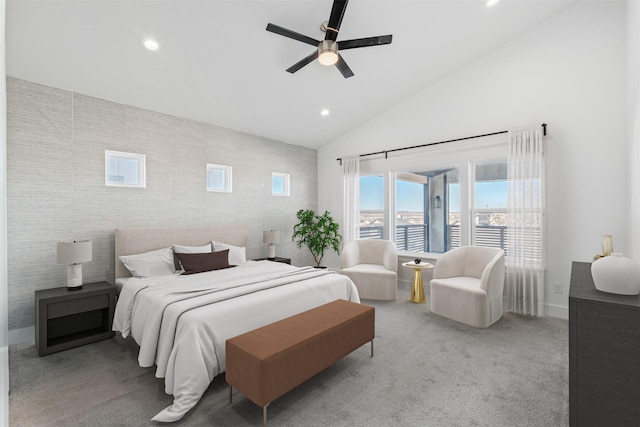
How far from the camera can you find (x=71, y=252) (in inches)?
117

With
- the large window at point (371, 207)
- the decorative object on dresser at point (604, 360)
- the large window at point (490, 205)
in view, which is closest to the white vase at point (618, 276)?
the decorative object on dresser at point (604, 360)

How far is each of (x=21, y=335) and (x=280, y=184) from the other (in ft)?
13.4

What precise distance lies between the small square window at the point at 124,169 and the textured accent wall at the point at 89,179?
0.07m

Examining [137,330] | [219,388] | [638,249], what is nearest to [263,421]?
[219,388]

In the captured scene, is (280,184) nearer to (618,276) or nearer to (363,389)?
(363,389)

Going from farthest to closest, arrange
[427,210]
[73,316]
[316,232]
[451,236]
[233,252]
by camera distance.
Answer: [316,232] < [427,210] < [451,236] < [233,252] < [73,316]

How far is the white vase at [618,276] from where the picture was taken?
1.40 metres

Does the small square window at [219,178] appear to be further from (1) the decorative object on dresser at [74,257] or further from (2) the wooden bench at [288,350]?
(2) the wooden bench at [288,350]

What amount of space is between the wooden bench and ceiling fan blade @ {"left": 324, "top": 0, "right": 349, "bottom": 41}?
97.2 inches

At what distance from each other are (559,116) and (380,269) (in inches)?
121

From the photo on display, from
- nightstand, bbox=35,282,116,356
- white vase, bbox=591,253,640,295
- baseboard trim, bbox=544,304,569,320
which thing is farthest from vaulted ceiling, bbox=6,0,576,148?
baseboard trim, bbox=544,304,569,320

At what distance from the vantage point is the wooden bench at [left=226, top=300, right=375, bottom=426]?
1853mm

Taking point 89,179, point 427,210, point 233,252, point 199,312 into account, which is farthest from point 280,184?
point 199,312

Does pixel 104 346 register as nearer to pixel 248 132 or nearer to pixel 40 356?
pixel 40 356
